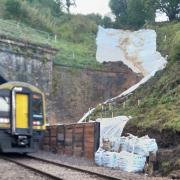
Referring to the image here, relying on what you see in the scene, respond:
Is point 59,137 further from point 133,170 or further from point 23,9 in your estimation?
point 23,9

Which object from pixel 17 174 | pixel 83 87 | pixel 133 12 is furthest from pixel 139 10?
pixel 17 174

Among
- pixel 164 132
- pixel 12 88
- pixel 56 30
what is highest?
pixel 56 30

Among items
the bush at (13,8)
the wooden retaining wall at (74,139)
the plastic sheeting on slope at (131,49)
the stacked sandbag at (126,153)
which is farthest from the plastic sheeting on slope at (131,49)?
the stacked sandbag at (126,153)

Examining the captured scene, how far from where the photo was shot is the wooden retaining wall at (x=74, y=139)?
1587 centimetres

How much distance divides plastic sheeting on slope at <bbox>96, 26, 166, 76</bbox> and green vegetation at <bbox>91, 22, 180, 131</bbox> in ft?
3.51

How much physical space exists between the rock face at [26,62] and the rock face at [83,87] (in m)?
0.93

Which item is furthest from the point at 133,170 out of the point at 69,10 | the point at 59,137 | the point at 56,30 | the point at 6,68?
the point at 69,10

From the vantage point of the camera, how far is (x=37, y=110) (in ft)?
56.5

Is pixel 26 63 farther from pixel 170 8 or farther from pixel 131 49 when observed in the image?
pixel 170 8

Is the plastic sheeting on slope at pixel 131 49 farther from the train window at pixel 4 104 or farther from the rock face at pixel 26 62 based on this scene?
the train window at pixel 4 104

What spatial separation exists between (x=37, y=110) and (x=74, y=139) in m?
1.76

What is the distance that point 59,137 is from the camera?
1873cm

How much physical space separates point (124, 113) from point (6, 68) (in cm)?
709

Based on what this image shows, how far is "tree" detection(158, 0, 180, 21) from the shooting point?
32.0 meters
